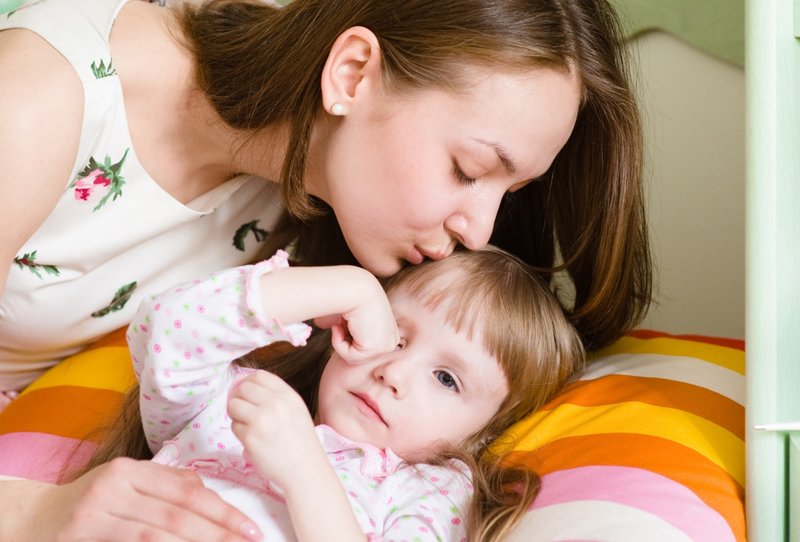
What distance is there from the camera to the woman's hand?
917 mm

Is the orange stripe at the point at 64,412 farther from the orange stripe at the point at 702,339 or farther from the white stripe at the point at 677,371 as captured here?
the orange stripe at the point at 702,339

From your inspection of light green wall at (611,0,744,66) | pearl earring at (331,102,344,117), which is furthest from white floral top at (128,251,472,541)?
light green wall at (611,0,744,66)

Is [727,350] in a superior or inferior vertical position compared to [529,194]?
inferior

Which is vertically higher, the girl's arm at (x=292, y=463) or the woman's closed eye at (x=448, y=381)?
the girl's arm at (x=292, y=463)

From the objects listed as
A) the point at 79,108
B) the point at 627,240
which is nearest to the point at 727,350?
the point at 627,240

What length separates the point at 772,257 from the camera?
3.16 ft

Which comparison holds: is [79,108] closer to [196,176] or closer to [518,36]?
[196,176]

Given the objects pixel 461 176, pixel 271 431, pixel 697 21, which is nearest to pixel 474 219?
pixel 461 176

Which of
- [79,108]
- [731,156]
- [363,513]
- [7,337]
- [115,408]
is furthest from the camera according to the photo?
[731,156]

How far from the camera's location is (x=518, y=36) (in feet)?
3.72

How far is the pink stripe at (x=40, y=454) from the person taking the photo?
1187mm

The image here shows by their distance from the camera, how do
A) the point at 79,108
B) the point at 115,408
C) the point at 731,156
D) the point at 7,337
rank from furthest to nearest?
the point at 731,156 < the point at 7,337 < the point at 115,408 < the point at 79,108

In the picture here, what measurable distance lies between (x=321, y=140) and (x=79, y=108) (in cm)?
30

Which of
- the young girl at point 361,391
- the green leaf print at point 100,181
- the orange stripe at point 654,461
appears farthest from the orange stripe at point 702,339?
the green leaf print at point 100,181
